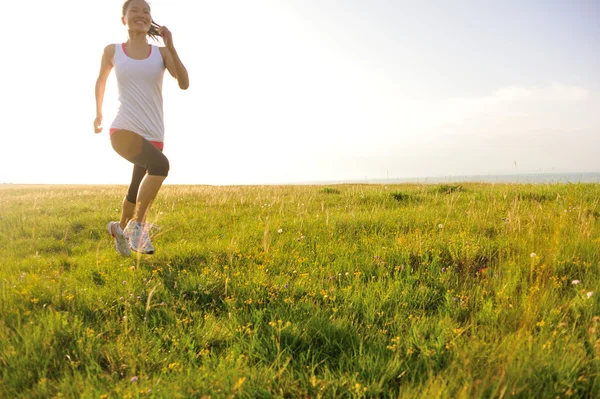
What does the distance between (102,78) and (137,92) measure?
706 mm

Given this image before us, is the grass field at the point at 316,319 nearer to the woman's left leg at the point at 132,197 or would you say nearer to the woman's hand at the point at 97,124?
the woman's left leg at the point at 132,197

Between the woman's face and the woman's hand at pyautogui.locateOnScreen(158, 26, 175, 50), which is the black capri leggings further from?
the woman's face

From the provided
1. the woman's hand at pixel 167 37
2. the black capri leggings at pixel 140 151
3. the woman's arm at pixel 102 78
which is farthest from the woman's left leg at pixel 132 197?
the woman's hand at pixel 167 37

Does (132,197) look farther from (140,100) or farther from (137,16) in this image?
(137,16)

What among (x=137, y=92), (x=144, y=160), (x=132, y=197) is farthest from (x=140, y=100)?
(x=132, y=197)

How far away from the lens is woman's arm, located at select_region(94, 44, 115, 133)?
4.32 metres

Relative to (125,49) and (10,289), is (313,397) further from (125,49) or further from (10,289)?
(125,49)

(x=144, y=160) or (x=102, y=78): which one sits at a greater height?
(x=102, y=78)

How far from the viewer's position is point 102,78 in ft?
14.6

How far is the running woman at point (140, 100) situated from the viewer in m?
4.14

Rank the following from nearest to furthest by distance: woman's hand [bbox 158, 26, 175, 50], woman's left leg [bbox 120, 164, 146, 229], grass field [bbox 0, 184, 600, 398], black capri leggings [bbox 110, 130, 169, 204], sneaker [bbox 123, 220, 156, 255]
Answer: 1. grass field [bbox 0, 184, 600, 398]
2. sneaker [bbox 123, 220, 156, 255]
3. black capri leggings [bbox 110, 130, 169, 204]
4. woman's hand [bbox 158, 26, 175, 50]
5. woman's left leg [bbox 120, 164, 146, 229]

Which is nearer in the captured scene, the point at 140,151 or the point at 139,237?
the point at 139,237

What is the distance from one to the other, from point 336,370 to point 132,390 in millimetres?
1083

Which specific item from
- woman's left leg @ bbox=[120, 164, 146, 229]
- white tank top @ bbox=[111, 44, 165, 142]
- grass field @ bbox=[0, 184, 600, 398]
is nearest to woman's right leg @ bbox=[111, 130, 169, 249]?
white tank top @ bbox=[111, 44, 165, 142]
